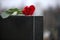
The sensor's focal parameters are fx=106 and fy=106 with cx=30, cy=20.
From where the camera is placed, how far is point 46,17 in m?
0.90

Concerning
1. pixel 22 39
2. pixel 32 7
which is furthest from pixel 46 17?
pixel 22 39

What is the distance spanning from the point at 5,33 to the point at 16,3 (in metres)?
0.29

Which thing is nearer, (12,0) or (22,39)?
(22,39)

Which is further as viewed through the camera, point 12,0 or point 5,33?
point 12,0

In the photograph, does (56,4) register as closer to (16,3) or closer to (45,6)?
(45,6)

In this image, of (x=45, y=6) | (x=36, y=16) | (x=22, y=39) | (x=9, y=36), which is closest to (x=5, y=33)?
(x=9, y=36)

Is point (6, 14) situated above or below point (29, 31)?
above

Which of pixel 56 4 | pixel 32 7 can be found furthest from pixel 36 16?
pixel 56 4

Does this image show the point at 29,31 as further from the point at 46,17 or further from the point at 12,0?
the point at 12,0

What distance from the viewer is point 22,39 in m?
0.85

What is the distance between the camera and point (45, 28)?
A: 0.89m

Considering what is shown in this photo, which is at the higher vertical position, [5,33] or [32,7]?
[32,7]

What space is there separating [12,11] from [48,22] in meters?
0.32

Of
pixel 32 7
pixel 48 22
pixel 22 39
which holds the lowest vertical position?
pixel 22 39
